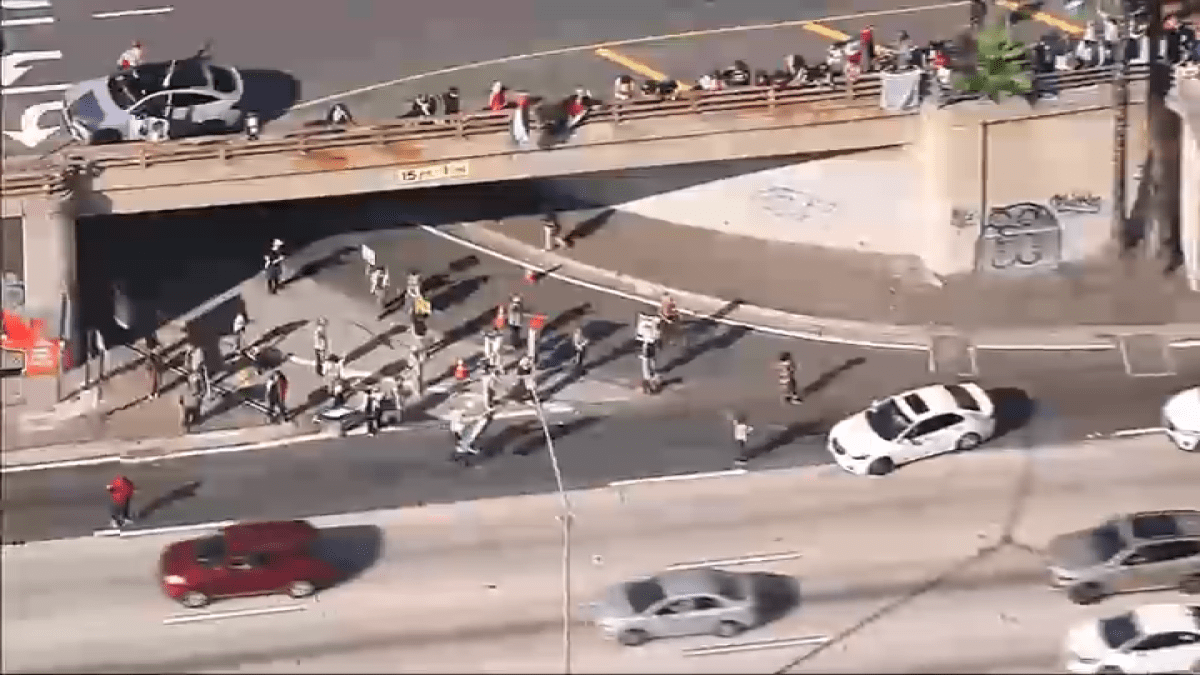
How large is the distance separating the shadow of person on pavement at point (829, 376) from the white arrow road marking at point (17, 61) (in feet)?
80.2

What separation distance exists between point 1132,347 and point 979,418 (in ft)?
21.1

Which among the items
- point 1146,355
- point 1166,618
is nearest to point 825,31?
point 1146,355

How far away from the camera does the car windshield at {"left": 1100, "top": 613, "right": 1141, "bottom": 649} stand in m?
54.1

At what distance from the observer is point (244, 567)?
56.5 meters

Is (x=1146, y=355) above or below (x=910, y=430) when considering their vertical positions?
above

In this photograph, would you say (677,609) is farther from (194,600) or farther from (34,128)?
(34,128)

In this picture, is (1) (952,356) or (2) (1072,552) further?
(1) (952,356)

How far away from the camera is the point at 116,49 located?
69750mm

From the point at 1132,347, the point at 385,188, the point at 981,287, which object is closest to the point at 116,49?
the point at 385,188

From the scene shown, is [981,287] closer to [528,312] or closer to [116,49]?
[528,312]

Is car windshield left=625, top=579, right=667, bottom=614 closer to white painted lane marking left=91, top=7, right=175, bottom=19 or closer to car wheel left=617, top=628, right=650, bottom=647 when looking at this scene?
car wheel left=617, top=628, right=650, bottom=647

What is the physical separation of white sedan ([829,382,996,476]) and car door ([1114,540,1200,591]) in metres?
6.02

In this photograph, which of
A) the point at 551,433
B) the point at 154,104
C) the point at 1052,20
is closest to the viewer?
the point at 551,433

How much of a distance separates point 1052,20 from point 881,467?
57.2 feet
